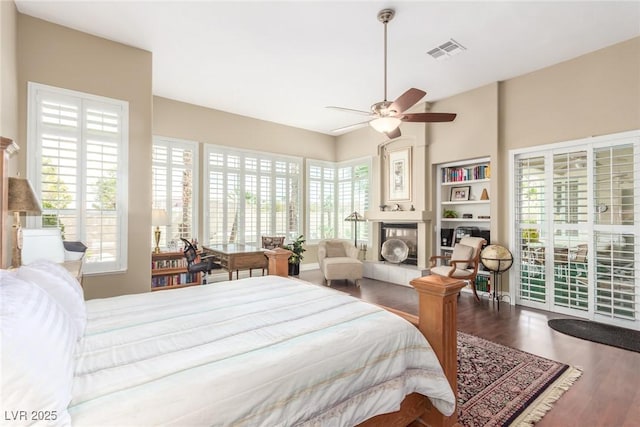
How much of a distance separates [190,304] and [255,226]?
4171 mm

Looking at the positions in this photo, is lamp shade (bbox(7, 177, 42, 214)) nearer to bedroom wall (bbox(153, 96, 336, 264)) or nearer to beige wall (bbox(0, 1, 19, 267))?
beige wall (bbox(0, 1, 19, 267))

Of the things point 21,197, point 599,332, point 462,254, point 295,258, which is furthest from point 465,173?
point 21,197

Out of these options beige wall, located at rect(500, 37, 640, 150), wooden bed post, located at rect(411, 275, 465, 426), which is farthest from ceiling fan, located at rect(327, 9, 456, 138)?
beige wall, located at rect(500, 37, 640, 150)

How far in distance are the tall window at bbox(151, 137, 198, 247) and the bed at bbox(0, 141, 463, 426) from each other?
3340 mm

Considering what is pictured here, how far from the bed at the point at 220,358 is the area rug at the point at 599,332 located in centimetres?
256

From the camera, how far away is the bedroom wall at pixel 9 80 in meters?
2.48

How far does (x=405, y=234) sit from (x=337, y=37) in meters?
3.87

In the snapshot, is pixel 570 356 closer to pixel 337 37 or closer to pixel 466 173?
pixel 466 173

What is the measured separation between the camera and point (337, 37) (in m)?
3.38

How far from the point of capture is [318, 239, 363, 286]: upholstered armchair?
18.0 ft

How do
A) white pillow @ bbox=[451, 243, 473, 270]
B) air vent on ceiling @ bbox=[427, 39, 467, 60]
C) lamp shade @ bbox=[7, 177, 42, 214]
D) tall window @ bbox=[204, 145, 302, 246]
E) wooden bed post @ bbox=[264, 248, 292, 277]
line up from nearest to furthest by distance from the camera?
lamp shade @ bbox=[7, 177, 42, 214], wooden bed post @ bbox=[264, 248, 292, 277], air vent on ceiling @ bbox=[427, 39, 467, 60], white pillow @ bbox=[451, 243, 473, 270], tall window @ bbox=[204, 145, 302, 246]

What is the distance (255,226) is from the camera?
6168 millimetres

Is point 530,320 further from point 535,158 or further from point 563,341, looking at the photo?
point 535,158

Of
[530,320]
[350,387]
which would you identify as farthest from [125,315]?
[530,320]
